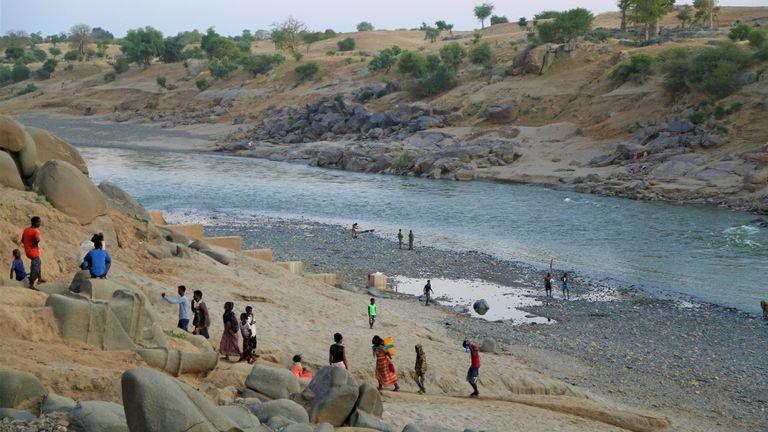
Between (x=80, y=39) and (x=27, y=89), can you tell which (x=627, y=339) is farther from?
(x=80, y=39)

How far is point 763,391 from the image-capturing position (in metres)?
17.5

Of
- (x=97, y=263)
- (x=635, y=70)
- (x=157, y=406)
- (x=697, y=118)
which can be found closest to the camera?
(x=157, y=406)

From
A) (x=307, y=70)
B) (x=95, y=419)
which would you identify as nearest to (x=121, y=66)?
(x=307, y=70)

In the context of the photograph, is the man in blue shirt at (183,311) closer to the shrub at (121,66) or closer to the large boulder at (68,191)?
the large boulder at (68,191)

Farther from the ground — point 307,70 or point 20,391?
point 307,70

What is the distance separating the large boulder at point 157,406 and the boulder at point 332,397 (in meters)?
2.84

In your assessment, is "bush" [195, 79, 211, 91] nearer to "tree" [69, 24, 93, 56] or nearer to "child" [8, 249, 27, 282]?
"tree" [69, 24, 93, 56]

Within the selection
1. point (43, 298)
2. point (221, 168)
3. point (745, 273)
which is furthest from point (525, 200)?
point (43, 298)

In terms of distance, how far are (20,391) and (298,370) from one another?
17.0ft

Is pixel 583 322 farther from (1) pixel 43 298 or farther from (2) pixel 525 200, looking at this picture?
(2) pixel 525 200

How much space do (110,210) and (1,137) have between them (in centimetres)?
284

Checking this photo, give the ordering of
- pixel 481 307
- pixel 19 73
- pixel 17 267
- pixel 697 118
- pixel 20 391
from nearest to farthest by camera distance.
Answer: pixel 20 391
pixel 17 267
pixel 481 307
pixel 697 118
pixel 19 73

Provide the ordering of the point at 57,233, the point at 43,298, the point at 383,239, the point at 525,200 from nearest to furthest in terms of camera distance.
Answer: the point at 43,298 < the point at 57,233 < the point at 383,239 < the point at 525,200

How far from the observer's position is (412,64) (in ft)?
261
